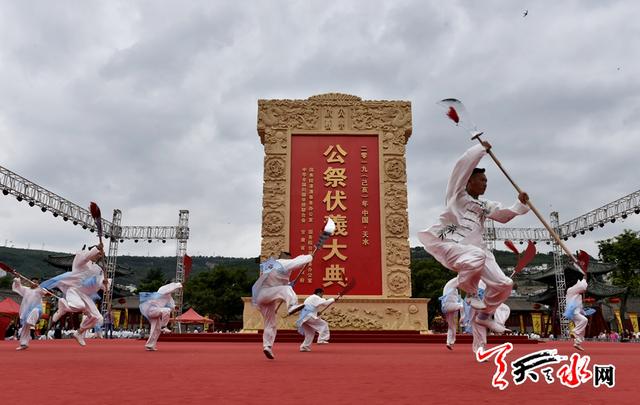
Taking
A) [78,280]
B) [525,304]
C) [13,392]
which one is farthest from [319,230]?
[525,304]

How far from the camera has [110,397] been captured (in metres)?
2.47

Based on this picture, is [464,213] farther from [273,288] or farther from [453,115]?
[273,288]

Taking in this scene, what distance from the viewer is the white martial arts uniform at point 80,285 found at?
7.53 meters

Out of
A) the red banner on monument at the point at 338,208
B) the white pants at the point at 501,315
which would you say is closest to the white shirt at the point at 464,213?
the white pants at the point at 501,315

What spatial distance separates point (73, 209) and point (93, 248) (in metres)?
11.7

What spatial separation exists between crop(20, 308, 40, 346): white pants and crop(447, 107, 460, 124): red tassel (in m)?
6.52

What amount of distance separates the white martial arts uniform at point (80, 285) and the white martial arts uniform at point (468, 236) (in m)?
5.30

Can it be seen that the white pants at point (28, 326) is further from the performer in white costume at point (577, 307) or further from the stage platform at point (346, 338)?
the performer in white costume at point (577, 307)

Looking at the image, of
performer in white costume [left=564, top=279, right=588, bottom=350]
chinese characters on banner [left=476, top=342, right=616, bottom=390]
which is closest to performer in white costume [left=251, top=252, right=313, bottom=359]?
chinese characters on banner [left=476, top=342, right=616, bottom=390]

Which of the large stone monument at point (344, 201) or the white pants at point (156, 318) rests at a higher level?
the large stone monument at point (344, 201)

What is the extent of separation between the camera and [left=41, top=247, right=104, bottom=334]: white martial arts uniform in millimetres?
7531

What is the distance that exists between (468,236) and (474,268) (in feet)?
1.40

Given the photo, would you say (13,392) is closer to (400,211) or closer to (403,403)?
(403,403)

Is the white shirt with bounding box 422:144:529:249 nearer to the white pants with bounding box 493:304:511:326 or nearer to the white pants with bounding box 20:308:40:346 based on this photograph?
the white pants with bounding box 493:304:511:326
